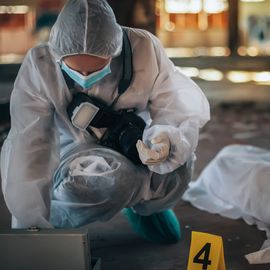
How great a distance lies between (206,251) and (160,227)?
0.42 metres

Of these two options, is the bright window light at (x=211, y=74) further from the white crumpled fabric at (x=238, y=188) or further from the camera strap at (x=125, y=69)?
the camera strap at (x=125, y=69)

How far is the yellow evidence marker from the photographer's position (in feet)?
4.45

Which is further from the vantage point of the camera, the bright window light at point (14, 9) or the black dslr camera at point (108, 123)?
the bright window light at point (14, 9)

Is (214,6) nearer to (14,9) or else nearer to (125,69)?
(14,9)

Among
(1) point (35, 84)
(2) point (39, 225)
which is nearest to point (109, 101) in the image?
(1) point (35, 84)

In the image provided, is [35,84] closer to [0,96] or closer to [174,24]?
[0,96]

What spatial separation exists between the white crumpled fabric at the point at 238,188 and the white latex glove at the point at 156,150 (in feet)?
1.44

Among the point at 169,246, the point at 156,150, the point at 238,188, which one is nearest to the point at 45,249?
the point at 156,150

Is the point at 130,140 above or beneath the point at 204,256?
above

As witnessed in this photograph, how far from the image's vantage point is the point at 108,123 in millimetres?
1636

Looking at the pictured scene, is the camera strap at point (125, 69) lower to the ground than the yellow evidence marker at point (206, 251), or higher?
higher

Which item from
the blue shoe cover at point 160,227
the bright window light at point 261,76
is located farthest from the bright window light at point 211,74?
the blue shoe cover at point 160,227

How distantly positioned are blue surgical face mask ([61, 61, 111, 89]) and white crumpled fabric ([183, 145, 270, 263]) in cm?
65

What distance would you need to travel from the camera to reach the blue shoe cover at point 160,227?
69.4 inches
